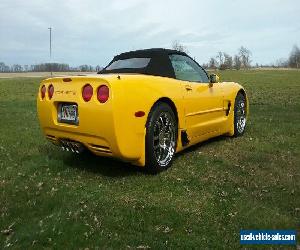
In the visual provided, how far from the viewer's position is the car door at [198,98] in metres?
5.48

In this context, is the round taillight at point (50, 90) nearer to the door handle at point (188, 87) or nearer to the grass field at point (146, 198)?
the grass field at point (146, 198)

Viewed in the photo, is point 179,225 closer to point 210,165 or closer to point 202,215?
point 202,215

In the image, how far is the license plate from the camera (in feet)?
15.1

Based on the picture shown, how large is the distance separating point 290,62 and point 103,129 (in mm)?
140066

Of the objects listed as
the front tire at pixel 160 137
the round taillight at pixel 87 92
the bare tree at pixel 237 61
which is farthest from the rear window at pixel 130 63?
the bare tree at pixel 237 61

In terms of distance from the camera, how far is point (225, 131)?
22.1 ft

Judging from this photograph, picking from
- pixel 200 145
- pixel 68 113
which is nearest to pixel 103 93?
pixel 68 113

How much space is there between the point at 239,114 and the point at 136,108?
340 cm

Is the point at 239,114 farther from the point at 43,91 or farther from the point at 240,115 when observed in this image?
the point at 43,91

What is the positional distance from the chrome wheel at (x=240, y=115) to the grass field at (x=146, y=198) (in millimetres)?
988

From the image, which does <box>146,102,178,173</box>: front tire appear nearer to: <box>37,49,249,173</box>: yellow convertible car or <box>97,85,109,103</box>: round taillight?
<box>37,49,249,173</box>: yellow convertible car

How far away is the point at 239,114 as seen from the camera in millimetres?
7309

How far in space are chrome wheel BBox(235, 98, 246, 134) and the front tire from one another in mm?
2329

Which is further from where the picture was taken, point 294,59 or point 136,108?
point 294,59
